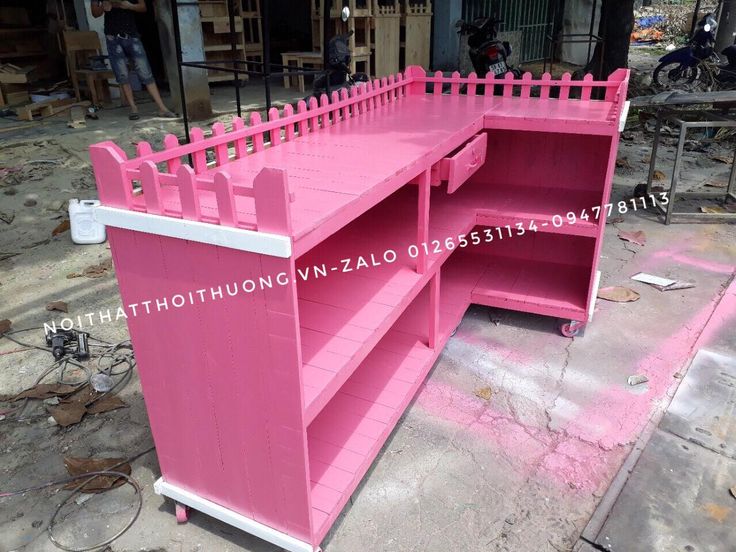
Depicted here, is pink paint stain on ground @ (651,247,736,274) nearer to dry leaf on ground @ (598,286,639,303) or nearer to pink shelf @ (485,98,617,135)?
dry leaf on ground @ (598,286,639,303)

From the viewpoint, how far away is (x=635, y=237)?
5.43 m

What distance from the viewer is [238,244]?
68.7 inches

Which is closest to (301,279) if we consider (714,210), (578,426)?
(578,426)

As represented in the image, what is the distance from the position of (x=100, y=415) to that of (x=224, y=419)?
1.39 m

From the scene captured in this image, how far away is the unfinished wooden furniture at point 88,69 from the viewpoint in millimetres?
8102

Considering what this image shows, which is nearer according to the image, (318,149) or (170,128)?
(318,149)

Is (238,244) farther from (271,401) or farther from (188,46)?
(188,46)

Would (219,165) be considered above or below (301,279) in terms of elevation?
above

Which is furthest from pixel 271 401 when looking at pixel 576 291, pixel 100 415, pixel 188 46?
pixel 188 46

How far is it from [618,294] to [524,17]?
10.5 meters

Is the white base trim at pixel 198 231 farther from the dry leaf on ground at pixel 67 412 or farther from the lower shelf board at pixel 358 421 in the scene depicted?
the dry leaf on ground at pixel 67 412

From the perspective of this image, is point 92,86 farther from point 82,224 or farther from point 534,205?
point 534,205

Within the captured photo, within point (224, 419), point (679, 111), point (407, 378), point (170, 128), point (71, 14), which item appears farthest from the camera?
point (71, 14)

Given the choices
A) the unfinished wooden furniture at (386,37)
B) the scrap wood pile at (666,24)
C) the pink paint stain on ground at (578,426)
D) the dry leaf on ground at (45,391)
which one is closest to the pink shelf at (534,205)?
the pink paint stain on ground at (578,426)
